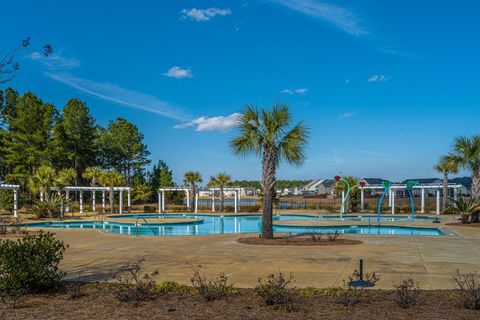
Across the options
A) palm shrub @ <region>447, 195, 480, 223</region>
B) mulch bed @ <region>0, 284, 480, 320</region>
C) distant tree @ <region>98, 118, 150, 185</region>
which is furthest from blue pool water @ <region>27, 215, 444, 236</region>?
distant tree @ <region>98, 118, 150, 185</region>

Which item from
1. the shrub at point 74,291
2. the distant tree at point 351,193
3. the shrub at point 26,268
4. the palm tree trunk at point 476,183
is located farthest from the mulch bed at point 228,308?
the distant tree at point 351,193

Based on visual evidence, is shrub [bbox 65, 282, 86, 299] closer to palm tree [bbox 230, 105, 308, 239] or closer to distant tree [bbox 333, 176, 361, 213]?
palm tree [bbox 230, 105, 308, 239]

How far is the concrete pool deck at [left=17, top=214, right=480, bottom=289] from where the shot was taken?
28.8 ft

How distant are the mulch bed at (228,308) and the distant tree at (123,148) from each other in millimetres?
52676

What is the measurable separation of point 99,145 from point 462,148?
1762 inches

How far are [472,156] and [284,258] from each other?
17.5 meters

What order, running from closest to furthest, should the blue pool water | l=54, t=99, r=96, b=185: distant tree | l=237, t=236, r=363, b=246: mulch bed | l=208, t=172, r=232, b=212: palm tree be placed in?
1. l=237, t=236, r=363, b=246: mulch bed
2. the blue pool water
3. l=208, t=172, r=232, b=212: palm tree
4. l=54, t=99, r=96, b=185: distant tree

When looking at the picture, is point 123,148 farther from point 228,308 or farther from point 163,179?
point 228,308

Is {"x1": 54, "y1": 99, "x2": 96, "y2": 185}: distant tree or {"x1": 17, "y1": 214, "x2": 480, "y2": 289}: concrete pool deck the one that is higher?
{"x1": 54, "y1": 99, "x2": 96, "y2": 185}: distant tree

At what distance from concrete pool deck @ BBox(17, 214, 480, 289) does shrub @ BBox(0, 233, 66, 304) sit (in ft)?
5.05

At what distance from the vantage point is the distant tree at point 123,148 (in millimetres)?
57781

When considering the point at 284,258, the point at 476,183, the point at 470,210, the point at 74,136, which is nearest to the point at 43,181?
the point at 74,136

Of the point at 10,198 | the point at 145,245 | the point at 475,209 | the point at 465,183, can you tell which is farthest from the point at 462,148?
the point at 465,183

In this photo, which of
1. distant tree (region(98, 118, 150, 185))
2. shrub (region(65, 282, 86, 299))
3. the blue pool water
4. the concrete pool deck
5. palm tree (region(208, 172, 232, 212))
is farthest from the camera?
distant tree (region(98, 118, 150, 185))
